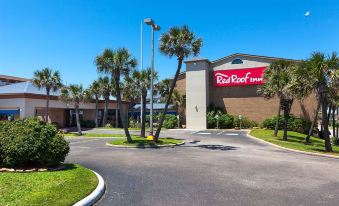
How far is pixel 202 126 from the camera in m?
44.4

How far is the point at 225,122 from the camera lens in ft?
141

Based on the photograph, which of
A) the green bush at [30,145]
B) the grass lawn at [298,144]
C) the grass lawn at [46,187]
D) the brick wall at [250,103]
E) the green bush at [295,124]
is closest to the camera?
the grass lawn at [46,187]

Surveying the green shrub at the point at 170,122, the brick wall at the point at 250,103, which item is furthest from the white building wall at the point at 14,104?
the brick wall at the point at 250,103

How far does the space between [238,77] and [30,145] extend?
3729 cm

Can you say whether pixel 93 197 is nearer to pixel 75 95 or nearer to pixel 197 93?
pixel 75 95

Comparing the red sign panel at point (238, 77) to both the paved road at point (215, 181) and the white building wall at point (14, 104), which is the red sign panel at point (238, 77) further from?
the paved road at point (215, 181)

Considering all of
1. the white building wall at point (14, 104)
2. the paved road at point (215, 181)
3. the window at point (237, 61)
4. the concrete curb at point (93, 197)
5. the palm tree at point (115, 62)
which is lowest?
the paved road at point (215, 181)

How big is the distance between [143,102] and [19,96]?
767 inches

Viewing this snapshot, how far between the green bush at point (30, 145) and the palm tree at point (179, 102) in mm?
36186

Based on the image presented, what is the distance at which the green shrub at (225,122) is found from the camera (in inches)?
1699

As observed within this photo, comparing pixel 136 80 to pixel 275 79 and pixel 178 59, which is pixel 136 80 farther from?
pixel 275 79

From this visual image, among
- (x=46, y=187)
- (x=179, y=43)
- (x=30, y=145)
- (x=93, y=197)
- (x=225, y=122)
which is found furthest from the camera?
(x=225, y=122)

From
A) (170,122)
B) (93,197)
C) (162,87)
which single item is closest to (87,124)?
(170,122)

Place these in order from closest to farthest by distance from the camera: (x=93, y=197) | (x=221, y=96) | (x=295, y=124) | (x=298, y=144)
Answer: (x=93, y=197) < (x=298, y=144) < (x=295, y=124) < (x=221, y=96)
